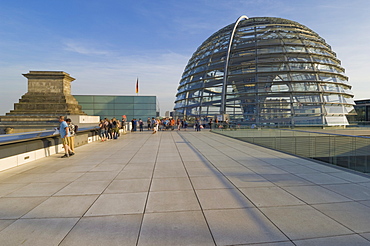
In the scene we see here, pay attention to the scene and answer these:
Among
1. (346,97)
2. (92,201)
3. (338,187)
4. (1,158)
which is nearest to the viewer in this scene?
(92,201)

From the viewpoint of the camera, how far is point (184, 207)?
409 centimetres

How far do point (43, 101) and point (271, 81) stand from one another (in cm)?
3230

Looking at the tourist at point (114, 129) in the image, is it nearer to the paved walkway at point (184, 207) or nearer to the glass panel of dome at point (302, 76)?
the paved walkway at point (184, 207)

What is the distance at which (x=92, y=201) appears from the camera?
442cm

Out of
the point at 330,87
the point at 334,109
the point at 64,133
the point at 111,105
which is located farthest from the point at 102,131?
→ the point at 330,87

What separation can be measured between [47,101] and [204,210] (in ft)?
101

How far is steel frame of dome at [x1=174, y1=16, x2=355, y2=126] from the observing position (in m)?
33.2

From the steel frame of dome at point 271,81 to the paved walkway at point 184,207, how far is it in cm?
2751

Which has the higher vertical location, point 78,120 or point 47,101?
point 47,101

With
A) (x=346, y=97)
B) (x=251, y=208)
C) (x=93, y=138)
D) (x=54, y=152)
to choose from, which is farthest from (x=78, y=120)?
(x=346, y=97)

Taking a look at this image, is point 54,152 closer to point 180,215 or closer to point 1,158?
point 1,158

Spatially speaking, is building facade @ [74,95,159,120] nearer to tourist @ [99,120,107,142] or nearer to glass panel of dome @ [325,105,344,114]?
tourist @ [99,120,107,142]

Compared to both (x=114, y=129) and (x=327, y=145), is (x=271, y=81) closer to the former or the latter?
(x=327, y=145)

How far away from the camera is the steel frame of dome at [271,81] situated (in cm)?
3325
